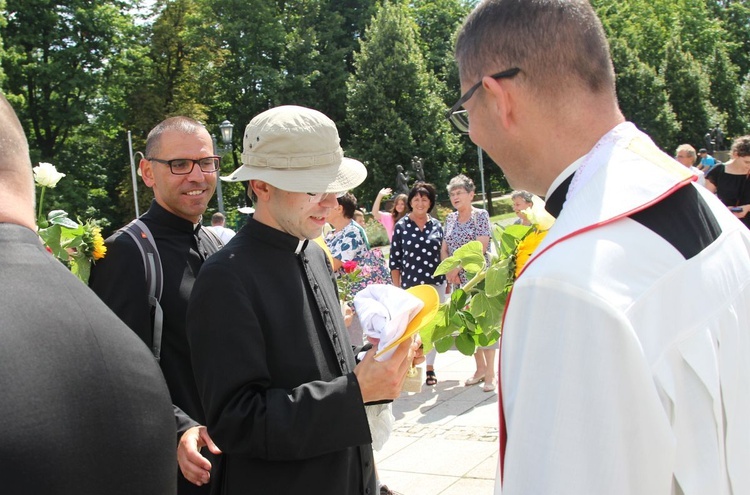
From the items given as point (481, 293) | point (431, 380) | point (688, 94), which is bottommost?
point (688, 94)

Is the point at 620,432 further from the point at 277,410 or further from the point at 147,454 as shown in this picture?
the point at 277,410

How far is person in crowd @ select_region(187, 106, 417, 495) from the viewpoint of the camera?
2.21 m

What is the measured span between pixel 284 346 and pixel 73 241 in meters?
1.37

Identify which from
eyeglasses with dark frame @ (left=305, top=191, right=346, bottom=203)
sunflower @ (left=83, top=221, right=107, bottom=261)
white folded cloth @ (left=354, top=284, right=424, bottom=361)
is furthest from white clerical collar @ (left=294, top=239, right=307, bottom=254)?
sunflower @ (left=83, top=221, right=107, bottom=261)

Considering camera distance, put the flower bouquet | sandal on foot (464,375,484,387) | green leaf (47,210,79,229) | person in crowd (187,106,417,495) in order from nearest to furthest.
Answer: person in crowd (187,106,417,495) → green leaf (47,210,79,229) → the flower bouquet → sandal on foot (464,375,484,387)

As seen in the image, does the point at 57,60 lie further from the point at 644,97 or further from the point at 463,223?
the point at 644,97

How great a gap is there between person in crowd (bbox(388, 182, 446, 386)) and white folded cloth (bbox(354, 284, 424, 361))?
5.74 metres

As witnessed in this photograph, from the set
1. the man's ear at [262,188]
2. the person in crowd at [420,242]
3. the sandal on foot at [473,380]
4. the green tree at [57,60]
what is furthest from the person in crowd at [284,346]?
the green tree at [57,60]

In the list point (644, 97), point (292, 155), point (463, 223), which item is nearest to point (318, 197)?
point (292, 155)

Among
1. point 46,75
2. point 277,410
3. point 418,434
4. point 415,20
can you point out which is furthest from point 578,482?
point 415,20

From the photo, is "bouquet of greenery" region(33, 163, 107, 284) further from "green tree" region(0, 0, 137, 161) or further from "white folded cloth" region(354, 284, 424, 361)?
"green tree" region(0, 0, 137, 161)

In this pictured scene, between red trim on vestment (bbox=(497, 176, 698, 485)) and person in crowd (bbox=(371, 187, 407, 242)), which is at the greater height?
red trim on vestment (bbox=(497, 176, 698, 485))

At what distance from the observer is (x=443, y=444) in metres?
5.96

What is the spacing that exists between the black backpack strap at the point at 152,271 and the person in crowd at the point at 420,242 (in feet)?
17.0
